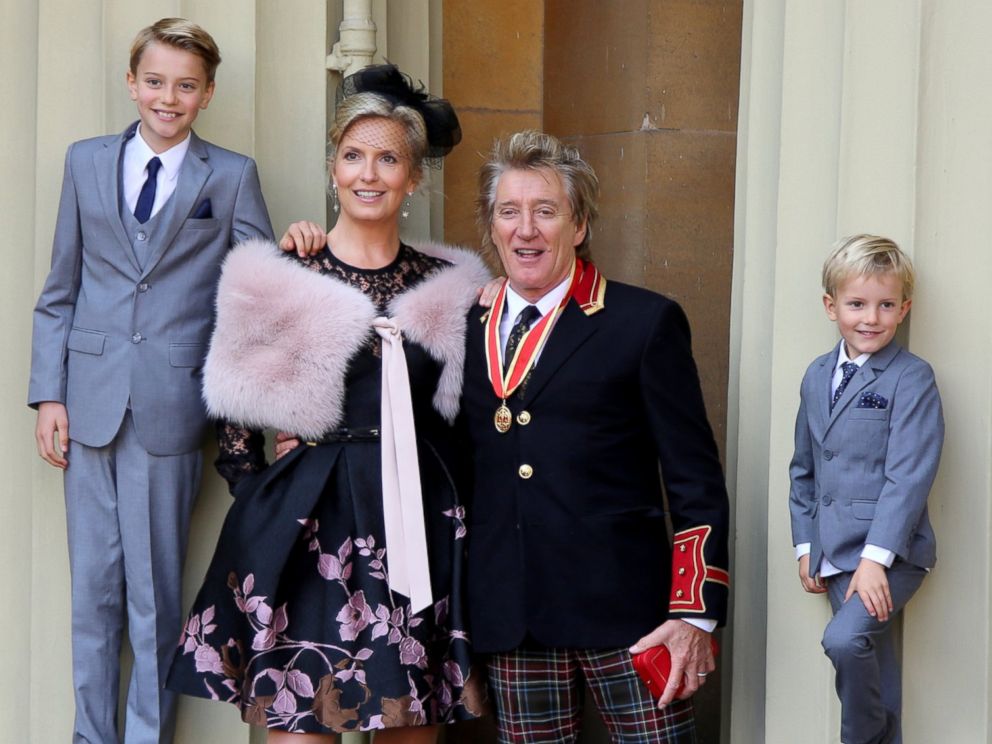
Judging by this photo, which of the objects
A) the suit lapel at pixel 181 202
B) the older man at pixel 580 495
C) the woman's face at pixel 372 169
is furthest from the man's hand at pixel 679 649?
the suit lapel at pixel 181 202

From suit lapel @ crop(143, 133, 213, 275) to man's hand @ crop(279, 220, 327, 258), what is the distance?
14.8 inches

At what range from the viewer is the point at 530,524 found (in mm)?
3566

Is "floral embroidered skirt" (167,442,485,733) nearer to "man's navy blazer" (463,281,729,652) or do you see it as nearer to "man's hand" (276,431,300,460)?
"man's hand" (276,431,300,460)

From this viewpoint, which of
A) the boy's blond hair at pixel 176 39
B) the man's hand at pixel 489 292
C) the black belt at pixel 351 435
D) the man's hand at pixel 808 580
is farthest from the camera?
the boy's blond hair at pixel 176 39

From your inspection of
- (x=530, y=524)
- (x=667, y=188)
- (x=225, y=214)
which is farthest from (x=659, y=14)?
(x=530, y=524)

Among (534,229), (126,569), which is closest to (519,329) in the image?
(534,229)

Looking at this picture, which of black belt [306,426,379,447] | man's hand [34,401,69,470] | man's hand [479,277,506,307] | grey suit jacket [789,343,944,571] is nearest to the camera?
grey suit jacket [789,343,944,571]

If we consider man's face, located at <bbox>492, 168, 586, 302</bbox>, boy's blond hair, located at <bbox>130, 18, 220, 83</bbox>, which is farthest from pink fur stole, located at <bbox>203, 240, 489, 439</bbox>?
boy's blond hair, located at <bbox>130, 18, 220, 83</bbox>

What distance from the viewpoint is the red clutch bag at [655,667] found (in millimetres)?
3475

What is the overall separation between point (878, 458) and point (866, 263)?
413 mm

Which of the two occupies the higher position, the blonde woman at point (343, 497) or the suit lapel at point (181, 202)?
Answer: the suit lapel at point (181, 202)

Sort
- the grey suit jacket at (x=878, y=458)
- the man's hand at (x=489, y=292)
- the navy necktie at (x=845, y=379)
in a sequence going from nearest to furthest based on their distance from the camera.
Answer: the grey suit jacket at (x=878, y=458) < the navy necktie at (x=845, y=379) < the man's hand at (x=489, y=292)

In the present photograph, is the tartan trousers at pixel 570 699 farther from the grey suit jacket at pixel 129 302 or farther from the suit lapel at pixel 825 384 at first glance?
the grey suit jacket at pixel 129 302

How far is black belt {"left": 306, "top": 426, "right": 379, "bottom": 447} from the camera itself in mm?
3714
